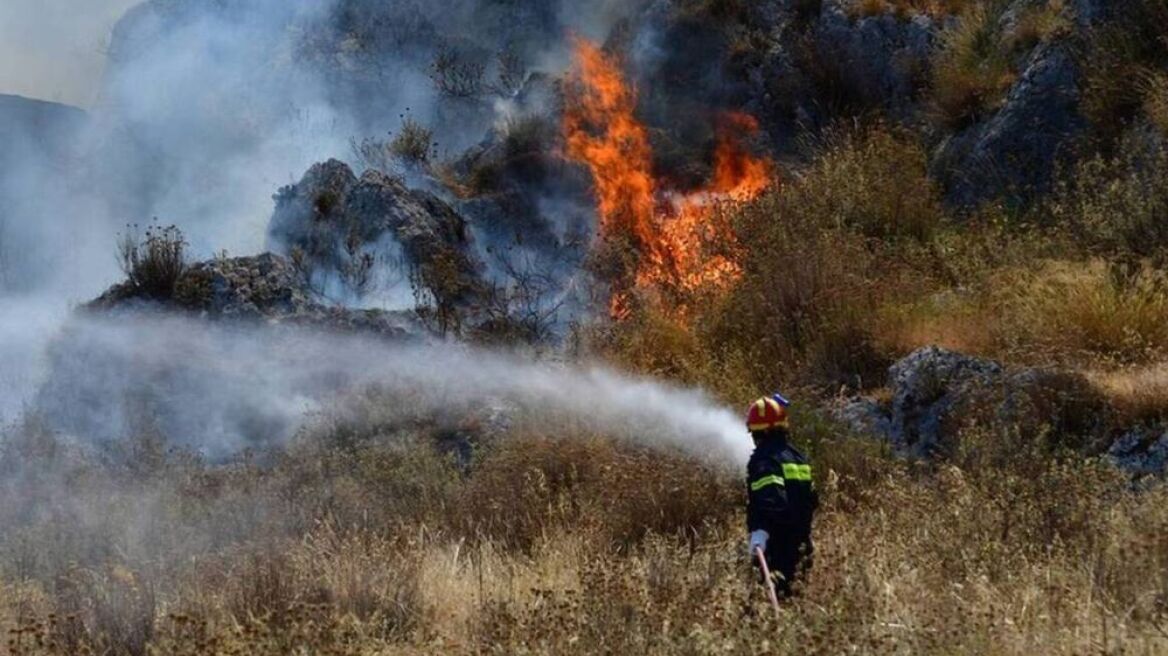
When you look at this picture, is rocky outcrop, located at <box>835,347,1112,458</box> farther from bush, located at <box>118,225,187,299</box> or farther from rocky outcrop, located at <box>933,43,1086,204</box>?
bush, located at <box>118,225,187,299</box>

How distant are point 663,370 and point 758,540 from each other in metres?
4.95

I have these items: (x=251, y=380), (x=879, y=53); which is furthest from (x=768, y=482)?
(x=879, y=53)

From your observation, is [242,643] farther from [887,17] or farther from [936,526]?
[887,17]

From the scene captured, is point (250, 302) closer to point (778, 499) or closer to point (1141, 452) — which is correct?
point (778, 499)

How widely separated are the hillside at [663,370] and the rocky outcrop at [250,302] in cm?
4

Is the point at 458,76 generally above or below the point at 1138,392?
above

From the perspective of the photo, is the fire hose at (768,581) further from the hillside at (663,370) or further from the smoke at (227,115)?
the smoke at (227,115)

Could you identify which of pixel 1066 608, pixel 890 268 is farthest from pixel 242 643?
pixel 890 268

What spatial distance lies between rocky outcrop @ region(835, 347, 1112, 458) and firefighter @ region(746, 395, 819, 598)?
2027 mm

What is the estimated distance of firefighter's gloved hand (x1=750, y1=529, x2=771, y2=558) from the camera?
580cm

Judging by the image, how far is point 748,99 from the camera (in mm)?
17266

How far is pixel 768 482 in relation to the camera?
6.03 metres

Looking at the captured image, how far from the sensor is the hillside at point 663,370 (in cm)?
569

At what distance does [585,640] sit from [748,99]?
43.3 feet
